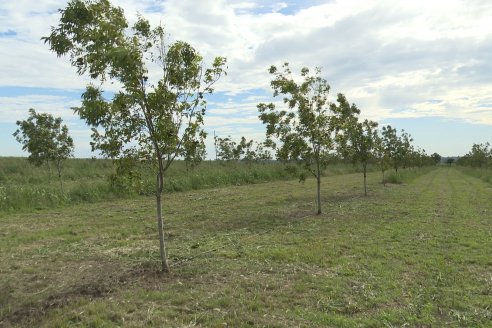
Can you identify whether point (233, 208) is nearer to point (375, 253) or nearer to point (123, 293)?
point (375, 253)

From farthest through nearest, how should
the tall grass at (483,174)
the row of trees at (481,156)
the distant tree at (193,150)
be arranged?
the row of trees at (481,156)
the tall grass at (483,174)
the distant tree at (193,150)

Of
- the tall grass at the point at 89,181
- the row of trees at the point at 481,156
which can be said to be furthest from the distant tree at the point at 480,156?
the tall grass at the point at 89,181

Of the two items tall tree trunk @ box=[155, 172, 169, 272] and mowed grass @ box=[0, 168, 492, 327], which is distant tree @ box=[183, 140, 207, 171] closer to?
tall tree trunk @ box=[155, 172, 169, 272]

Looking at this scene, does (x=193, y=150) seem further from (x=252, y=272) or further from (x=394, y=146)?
(x=394, y=146)

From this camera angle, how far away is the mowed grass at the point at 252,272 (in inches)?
241

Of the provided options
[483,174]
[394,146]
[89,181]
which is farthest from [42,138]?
[483,174]

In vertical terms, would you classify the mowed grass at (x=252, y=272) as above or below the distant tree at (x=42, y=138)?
below

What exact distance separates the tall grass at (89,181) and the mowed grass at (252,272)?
1830mm

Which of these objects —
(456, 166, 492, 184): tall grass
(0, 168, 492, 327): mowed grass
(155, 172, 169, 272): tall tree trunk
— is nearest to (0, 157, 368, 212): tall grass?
(155, 172, 169, 272): tall tree trunk

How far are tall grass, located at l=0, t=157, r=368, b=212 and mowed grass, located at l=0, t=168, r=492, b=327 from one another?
6.00ft

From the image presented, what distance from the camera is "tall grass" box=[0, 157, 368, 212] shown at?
8.89 metres

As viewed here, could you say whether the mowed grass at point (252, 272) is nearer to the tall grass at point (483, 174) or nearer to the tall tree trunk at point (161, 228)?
the tall tree trunk at point (161, 228)

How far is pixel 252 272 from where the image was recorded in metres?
8.32

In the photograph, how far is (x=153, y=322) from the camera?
5812 millimetres
